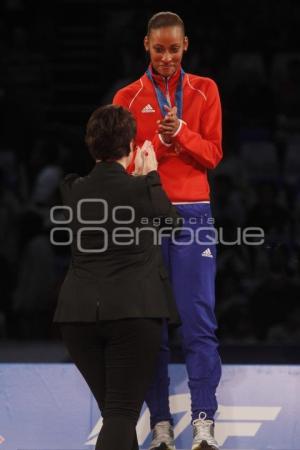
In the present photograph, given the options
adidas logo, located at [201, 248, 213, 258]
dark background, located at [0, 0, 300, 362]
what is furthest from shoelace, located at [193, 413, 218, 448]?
dark background, located at [0, 0, 300, 362]

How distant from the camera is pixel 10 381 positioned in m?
4.27

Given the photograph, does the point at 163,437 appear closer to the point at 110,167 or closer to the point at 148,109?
the point at 110,167

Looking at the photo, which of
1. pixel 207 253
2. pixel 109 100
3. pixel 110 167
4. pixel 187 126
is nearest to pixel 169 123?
pixel 187 126

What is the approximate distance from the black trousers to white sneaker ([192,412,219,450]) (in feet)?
1.53

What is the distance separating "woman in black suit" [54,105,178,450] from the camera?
3268mm

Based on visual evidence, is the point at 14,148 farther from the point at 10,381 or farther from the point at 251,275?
the point at 10,381

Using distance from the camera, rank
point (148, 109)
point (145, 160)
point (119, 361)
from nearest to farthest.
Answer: point (119, 361) < point (145, 160) < point (148, 109)

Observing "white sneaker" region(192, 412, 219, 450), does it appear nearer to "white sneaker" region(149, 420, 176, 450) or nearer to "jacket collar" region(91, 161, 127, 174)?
"white sneaker" region(149, 420, 176, 450)

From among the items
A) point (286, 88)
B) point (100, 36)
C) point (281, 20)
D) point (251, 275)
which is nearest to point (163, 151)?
point (251, 275)

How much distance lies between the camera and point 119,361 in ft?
10.7

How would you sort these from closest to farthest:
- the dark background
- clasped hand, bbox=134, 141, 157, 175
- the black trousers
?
the black trousers, clasped hand, bbox=134, 141, 157, 175, the dark background

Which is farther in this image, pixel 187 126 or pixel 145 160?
pixel 187 126

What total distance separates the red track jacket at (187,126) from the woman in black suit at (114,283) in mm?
458

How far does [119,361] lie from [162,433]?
682 millimetres
